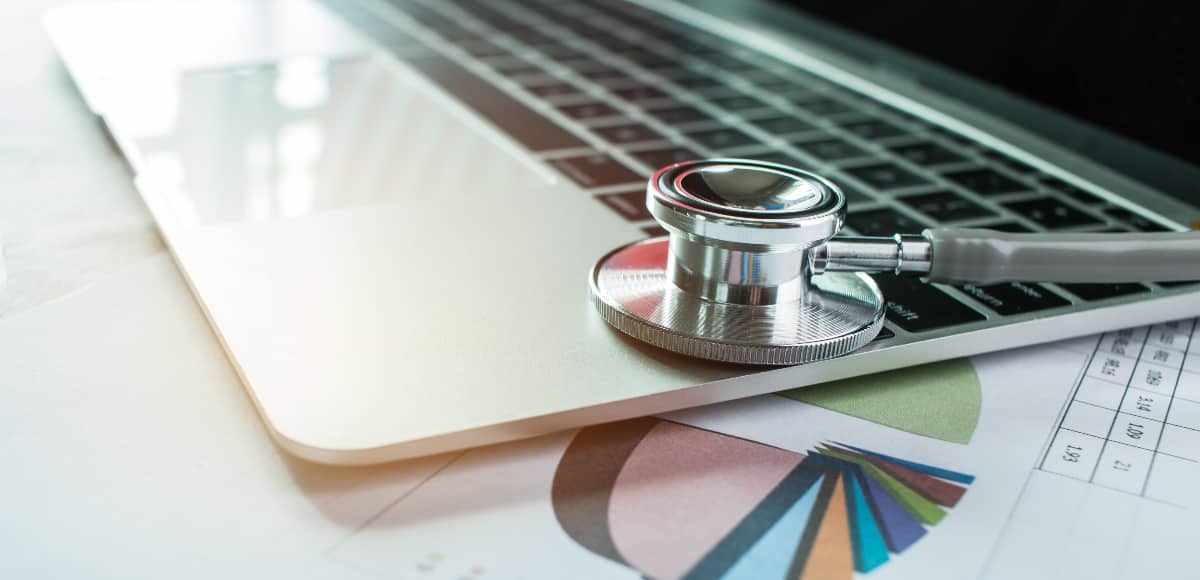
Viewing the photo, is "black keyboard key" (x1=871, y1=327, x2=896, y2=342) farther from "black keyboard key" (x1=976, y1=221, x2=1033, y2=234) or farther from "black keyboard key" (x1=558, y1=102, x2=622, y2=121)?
"black keyboard key" (x1=558, y1=102, x2=622, y2=121)

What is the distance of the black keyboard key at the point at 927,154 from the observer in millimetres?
1058

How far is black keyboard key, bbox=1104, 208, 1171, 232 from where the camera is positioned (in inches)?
36.3

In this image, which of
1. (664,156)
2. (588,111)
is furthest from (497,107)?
(664,156)

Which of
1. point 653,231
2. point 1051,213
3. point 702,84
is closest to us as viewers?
point 653,231

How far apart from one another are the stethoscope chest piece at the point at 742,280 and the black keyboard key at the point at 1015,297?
0.09m

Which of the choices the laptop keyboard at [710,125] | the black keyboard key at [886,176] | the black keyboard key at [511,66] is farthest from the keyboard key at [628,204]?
the black keyboard key at [511,66]

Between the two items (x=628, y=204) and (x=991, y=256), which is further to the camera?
(x=628, y=204)

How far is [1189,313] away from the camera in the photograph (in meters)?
0.77

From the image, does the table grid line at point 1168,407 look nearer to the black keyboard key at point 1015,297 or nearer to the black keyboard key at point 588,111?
the black keyboard key at point 1015,297

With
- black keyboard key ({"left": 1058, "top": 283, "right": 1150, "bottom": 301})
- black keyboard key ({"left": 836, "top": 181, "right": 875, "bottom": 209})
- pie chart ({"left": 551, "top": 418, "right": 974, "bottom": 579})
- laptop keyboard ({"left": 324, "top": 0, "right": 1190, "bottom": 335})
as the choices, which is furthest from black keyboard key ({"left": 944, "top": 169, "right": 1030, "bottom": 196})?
pie chart ({"left": 551, "top": 418, "right": 974, "bottom": 579})

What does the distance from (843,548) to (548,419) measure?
157 mm

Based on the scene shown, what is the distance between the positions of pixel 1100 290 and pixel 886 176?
284 millimetres

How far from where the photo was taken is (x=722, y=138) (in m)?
1.10

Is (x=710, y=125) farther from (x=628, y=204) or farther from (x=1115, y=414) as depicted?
(x=1115, y=414)
